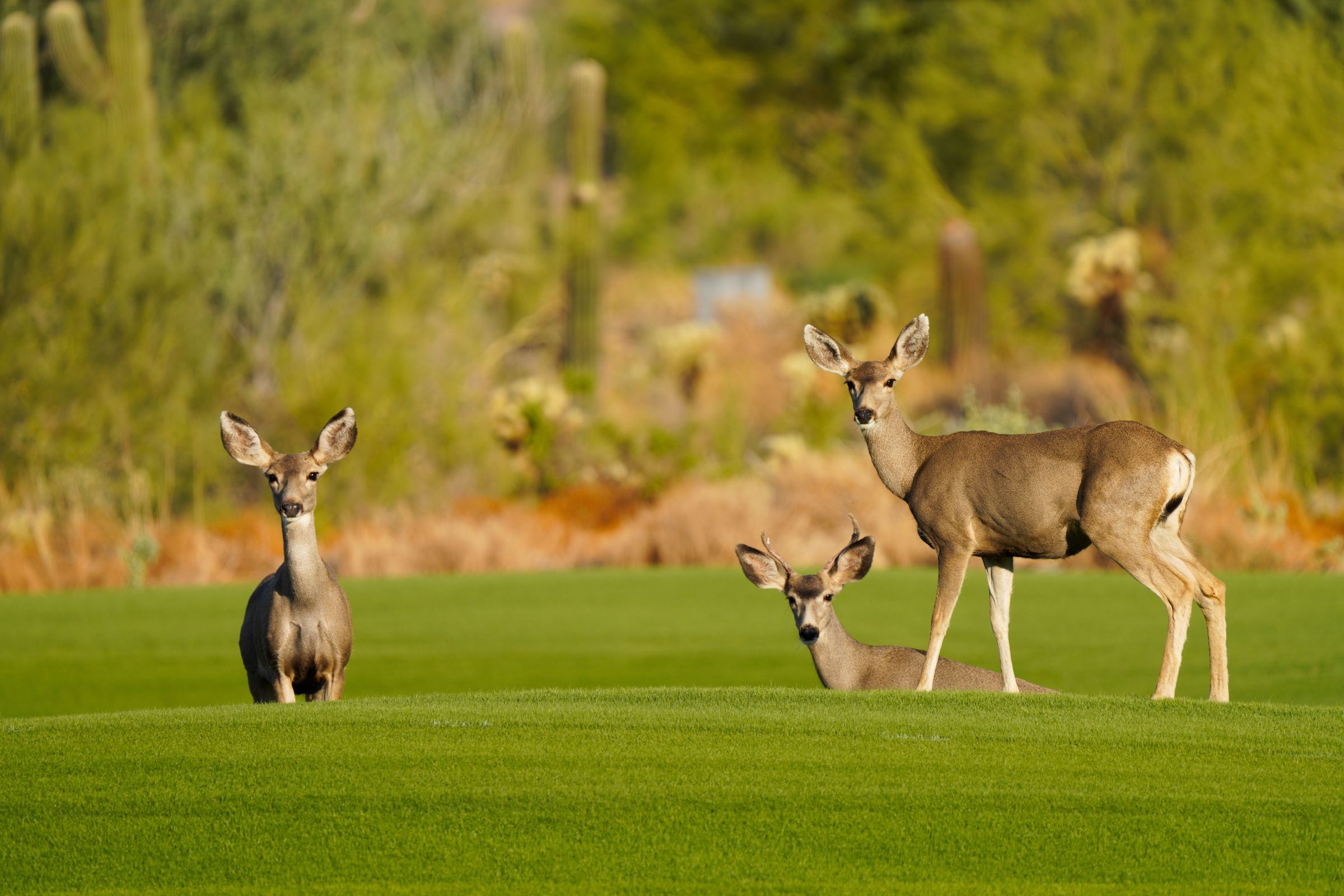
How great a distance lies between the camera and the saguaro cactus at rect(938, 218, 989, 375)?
2808cm

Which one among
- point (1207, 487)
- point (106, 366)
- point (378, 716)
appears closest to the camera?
point (378, 716)

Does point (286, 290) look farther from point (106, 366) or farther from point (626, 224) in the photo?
point (626, 224)

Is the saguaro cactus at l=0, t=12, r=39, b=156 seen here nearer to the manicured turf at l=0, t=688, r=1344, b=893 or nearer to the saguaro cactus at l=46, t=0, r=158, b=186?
the saguaro cactus at l=46, t=0, r=158, b=186

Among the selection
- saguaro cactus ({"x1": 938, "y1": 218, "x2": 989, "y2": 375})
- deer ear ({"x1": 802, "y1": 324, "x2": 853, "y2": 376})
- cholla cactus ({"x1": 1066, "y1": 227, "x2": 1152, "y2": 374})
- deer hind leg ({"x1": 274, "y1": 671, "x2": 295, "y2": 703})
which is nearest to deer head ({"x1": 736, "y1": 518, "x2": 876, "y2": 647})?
deer ear ({"x1": 802, "y1": 324, "x2": 853, "y2": 376})

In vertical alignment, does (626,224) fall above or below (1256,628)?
above

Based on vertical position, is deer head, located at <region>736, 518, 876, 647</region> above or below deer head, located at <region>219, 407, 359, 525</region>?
below

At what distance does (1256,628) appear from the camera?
532 inches

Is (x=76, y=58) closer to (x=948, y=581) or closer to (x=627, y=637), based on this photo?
(x=627, y=637)

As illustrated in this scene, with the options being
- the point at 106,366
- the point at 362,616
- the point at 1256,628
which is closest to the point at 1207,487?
the point at 1256,628

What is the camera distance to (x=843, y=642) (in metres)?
9.09

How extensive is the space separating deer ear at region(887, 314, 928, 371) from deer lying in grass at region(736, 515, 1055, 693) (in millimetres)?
737

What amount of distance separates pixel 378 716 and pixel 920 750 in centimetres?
240

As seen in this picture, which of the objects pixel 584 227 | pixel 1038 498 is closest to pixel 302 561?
pixel 1038 498

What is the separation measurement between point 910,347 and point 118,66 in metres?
17.9
